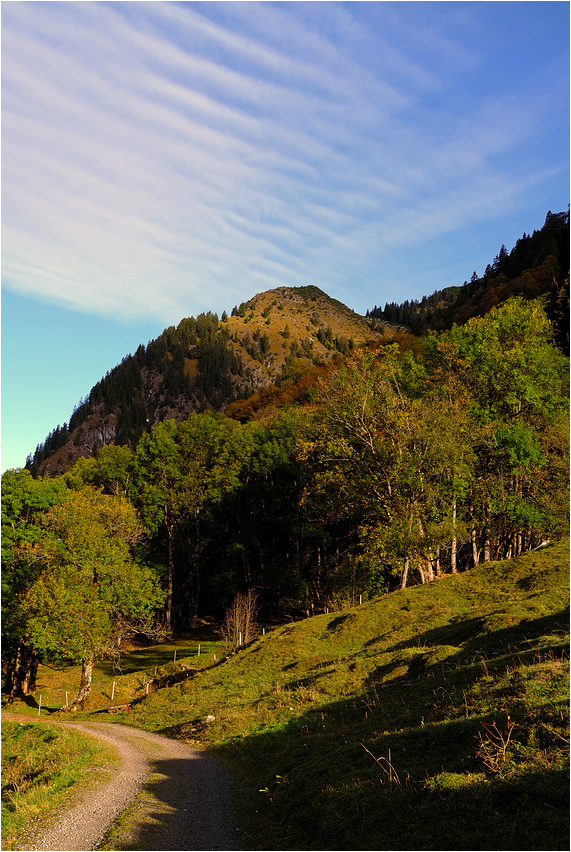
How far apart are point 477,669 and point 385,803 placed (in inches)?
260

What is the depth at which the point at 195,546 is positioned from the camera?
2512 inches

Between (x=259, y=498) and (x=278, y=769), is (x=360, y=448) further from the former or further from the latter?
(x=259, y=498)

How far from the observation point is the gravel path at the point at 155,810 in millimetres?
11469

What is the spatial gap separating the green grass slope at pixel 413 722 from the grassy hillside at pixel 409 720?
39mm

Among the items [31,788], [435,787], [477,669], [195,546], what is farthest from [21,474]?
[435,787]

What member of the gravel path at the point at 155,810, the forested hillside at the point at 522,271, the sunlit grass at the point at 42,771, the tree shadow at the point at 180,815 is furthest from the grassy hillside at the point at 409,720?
the forested hillside at the point at 522,271

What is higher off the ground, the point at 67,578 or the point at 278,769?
the point at 67,578

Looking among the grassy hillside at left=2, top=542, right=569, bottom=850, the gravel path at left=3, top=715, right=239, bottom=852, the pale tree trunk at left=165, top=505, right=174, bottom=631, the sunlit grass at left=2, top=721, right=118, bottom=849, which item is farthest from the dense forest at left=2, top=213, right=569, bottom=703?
the gravel path at left=3, top=715, right=239, bottom=852

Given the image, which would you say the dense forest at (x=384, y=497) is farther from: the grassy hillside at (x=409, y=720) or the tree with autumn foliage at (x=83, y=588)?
the grassy hillside at (x=409, y=720)

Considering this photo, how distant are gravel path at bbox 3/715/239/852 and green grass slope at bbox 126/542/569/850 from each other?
2.40ft

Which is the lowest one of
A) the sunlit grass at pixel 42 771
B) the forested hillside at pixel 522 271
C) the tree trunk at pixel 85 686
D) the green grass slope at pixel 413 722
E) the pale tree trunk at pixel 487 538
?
the tree trunk at pixel 85 686

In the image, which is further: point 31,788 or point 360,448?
point 360,448

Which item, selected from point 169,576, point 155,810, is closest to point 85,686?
point 169,576

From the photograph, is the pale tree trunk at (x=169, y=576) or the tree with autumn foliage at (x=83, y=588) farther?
the pale tree trunk at (x=169, y=576)
